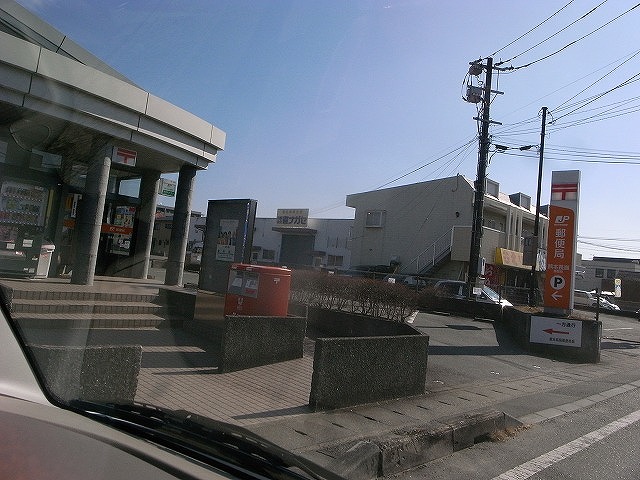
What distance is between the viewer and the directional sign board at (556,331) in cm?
1473

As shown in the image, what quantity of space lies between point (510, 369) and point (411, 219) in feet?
95.1

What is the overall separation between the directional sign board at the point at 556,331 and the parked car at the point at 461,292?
16.9ft

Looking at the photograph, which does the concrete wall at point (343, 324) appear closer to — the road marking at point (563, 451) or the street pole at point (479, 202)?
the road marking at point (563, 451)

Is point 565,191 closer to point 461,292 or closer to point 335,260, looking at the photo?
point 461,292

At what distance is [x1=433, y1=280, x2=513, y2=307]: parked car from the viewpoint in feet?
70.6

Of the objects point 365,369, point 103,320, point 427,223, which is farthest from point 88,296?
point 427,223

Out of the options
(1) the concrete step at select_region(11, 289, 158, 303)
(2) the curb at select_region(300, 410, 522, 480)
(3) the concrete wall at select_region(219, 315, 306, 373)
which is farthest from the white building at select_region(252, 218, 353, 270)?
(2) the curb at select_region(300, 410, 522, 480)

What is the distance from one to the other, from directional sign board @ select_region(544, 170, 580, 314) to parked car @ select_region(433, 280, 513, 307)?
14.4 ft

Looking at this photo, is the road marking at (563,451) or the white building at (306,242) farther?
the white building at (306,242)

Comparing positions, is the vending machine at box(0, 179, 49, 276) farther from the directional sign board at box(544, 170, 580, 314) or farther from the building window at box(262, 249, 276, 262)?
the building window at box(262, 249, 276, 262)

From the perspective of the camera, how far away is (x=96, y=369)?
15.2 feet

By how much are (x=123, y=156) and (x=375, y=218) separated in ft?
102

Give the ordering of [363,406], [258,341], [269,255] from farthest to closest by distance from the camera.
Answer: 1. [269,255]
2. [258,341]
3. [363,406]

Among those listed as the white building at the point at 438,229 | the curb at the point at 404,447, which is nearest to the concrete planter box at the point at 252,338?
the curb at the point at 404,447
